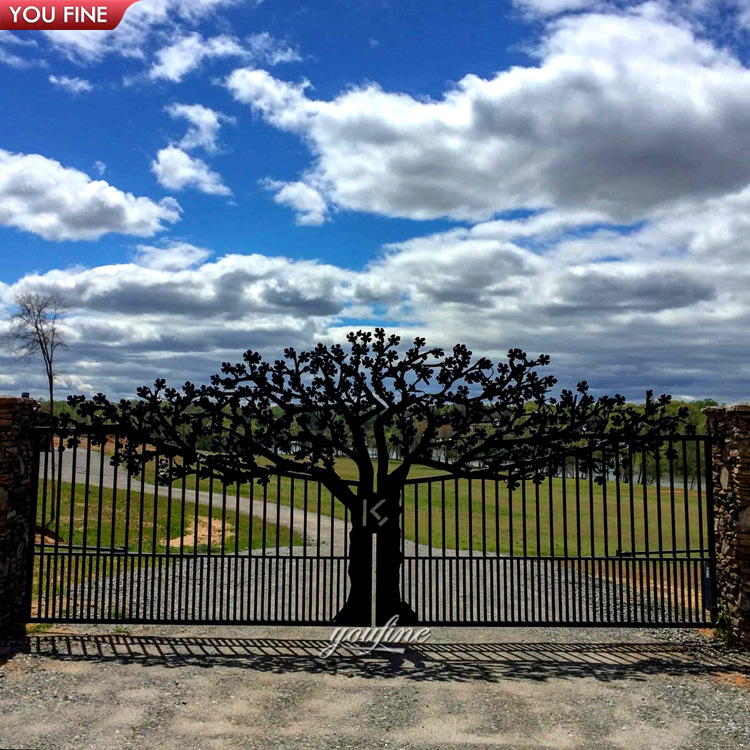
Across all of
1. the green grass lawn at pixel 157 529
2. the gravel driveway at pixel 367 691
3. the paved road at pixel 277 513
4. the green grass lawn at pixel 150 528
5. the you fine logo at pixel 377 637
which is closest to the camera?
the gravel driveway at pixel 367 691

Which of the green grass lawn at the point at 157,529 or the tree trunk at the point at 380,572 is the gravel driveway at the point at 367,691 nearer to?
the tree trunk at the point at 380,572

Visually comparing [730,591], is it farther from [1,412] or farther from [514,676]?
[1,412]

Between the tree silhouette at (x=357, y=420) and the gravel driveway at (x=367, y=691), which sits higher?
the tree silhouette at (x=357, y=420)

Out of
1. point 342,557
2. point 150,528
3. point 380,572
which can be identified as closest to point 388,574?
point 380,572

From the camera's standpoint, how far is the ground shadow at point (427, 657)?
878 centimetres

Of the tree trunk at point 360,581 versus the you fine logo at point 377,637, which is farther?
the tree trunk at point 360,581

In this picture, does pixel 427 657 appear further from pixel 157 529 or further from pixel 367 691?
pixel 157 529

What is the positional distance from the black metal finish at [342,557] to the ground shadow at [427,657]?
14.2 inches

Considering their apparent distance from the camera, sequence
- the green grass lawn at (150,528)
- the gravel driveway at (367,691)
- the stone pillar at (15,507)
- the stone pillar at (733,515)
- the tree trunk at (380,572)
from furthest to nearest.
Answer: the green grass lawn at (150,528) → the tree trunk at (380,572) → the stone pillar at (15,507) → the stone pillar at (733,515) → the gravel driveway at (367,691)

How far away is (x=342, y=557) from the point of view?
1024 centimetres

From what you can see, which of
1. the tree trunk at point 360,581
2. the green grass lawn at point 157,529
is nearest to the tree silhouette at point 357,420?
the tree trunk at point 360,581

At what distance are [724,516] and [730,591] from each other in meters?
1.11

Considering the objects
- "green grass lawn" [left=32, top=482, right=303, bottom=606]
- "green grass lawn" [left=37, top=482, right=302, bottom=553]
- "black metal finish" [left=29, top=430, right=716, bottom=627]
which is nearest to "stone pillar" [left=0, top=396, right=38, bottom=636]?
"black metal finish" [left=29, top=430, right=716, bottom=627]

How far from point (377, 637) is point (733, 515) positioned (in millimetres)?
5631
